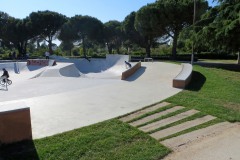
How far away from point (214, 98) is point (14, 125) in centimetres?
679

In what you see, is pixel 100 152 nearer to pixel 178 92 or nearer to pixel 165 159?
pixel 165 159

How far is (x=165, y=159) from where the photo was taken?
4.96 meters

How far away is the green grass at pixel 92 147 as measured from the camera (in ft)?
16.1

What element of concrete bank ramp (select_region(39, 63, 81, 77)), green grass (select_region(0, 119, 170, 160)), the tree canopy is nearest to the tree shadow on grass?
green grass (select_region(0, 119, 170, 160))

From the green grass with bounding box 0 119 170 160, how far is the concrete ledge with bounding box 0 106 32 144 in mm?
158

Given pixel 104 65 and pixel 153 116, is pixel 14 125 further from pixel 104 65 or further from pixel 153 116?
pixel 104 65

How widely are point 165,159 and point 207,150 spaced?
3.16 feet

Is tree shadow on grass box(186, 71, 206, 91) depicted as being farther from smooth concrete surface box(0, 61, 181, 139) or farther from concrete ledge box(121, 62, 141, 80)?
concrete ledge box(121, 62, 141, 80)

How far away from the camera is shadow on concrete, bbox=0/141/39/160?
4.79 meters

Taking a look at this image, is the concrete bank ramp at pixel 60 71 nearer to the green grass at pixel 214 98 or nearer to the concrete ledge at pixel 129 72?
the concrete ledge at pixel 129 72

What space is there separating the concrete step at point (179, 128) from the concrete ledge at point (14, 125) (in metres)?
2.79

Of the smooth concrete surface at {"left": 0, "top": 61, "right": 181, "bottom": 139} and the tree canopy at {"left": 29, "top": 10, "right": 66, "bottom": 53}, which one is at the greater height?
the tree canopy at {"left": 29, "top": 10, "right": 66, "bottom": 53}

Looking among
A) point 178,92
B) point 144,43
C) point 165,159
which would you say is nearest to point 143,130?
point 165,159

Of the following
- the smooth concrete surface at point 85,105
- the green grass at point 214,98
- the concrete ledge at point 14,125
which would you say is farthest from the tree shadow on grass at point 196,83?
the concrete ledge at point 14,125
